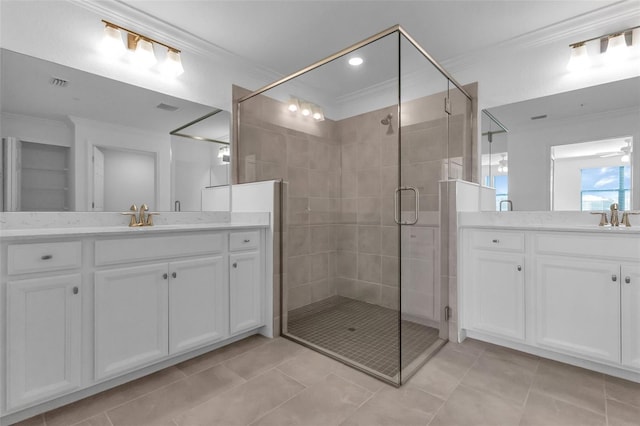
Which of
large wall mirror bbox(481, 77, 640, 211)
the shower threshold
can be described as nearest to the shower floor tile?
the shower threshold

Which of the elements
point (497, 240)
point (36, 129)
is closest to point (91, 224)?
point (36, 129)

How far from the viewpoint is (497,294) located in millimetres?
2223

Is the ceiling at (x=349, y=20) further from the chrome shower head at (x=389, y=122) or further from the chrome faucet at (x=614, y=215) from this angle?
the chrome faucet at (x=614, y=215)

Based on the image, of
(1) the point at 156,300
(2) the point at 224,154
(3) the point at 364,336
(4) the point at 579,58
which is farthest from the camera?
(2) the point at 224,154

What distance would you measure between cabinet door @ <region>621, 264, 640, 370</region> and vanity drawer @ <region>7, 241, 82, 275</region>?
3.03m

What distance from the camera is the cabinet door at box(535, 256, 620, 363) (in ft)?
5.96

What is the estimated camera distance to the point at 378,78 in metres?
2.90

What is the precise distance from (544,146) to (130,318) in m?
3.02

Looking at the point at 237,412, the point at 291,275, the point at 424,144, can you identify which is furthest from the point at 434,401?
the point at 424,144

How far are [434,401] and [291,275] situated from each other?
1.43 meters

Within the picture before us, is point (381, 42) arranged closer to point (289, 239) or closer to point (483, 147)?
point (483, 147)

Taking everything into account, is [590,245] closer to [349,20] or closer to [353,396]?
[353,396]

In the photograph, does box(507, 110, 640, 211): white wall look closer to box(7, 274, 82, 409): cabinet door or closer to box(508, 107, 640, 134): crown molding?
box(508, 107, 640, 134): crown molding

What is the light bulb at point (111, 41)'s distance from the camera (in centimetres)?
206
